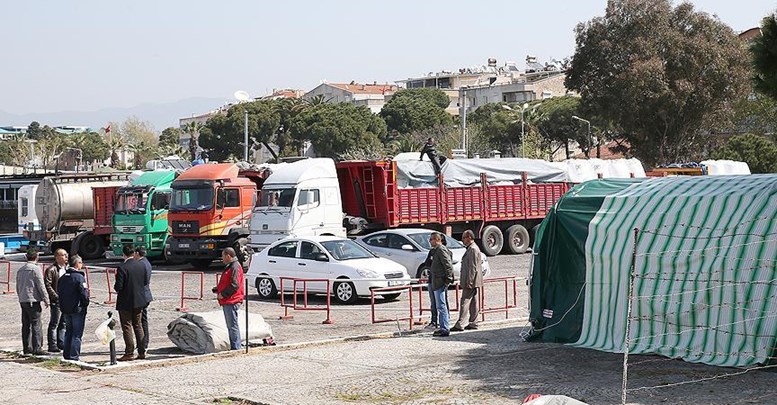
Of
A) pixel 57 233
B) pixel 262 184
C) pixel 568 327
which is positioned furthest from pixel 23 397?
pixel 57 233

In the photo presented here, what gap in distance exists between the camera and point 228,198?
33.0 m

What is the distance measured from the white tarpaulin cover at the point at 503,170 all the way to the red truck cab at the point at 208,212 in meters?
4.91

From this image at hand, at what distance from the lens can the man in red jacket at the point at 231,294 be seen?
1631 centimetres

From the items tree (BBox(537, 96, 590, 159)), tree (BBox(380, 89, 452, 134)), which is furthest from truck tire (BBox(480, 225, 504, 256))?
tree (BBox(380, 89, 452, 134))

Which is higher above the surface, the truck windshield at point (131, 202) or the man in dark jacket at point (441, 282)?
the truck windshield at point (131, 202)

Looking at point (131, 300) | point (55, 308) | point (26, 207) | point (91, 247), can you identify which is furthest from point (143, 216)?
point (131, 300)

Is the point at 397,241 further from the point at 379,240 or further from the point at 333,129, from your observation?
the point at 333,129

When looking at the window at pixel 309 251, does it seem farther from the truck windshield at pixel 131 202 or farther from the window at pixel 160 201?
the truck windshield at pixel 131 202

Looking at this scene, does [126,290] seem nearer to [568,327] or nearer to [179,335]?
[179,335]

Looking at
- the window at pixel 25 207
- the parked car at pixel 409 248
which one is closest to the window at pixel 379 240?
the parked car at pixel 409 248

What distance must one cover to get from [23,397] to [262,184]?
66.5 feet

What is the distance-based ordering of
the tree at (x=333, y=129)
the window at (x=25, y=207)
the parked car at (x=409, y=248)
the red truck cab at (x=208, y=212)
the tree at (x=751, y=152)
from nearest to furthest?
the parked car at (x=409, y=248) → the red truck cab at (x=208, y=212) → the window at (x=25, y=207) → the tree at (x=751, y=152) → the tree at (x=333, y=129)

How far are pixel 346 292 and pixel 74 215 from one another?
19.9m

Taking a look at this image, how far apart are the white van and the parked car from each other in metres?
19.9
